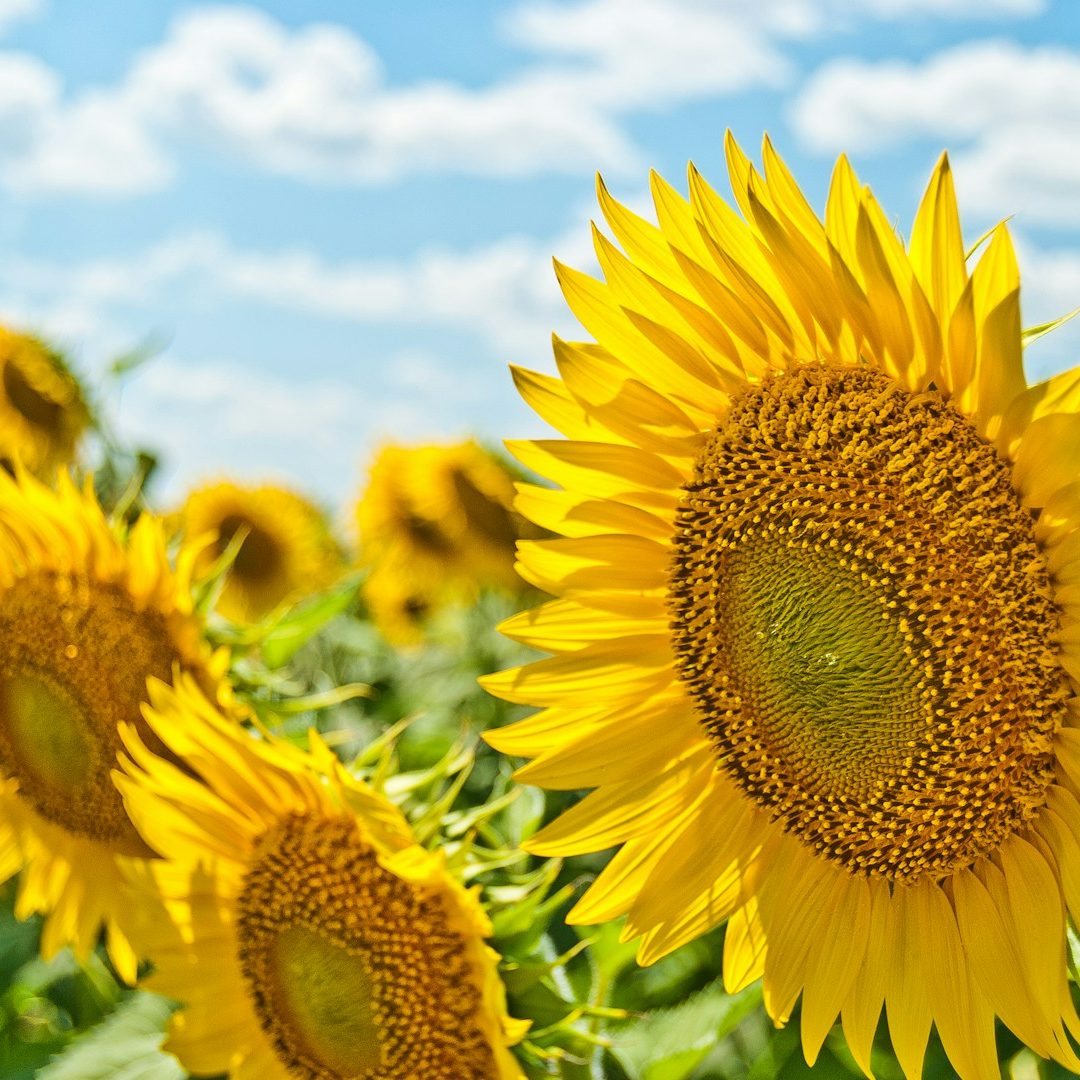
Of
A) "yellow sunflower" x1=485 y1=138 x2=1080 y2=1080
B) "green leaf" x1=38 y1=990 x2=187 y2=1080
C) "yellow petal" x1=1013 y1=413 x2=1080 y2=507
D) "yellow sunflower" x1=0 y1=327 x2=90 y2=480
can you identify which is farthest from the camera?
"yellow sunflower" x1=0 y1=327 x2=90 y2=480

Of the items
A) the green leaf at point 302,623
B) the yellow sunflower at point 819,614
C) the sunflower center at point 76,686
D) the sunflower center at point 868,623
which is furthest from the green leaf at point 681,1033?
the sunflower center at point 76,686

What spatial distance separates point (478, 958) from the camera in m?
2.16

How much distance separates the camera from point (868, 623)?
1.80 meters

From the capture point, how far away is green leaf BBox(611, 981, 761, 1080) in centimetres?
213

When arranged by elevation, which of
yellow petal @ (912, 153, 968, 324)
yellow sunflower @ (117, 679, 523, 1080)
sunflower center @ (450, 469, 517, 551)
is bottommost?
yellow sunflower @ (117, 679, 523, 1080)

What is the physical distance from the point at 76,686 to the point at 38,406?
8.40 ft

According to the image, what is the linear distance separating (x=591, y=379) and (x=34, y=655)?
4.91 feet

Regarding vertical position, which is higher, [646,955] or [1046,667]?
[1046,667]

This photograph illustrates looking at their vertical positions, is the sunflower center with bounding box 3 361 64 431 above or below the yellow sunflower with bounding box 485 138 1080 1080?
above

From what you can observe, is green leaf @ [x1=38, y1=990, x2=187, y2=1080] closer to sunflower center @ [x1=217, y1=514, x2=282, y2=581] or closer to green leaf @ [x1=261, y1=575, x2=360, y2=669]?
green leaf @ [x1=261, y1=575, x2=360, y2=669]

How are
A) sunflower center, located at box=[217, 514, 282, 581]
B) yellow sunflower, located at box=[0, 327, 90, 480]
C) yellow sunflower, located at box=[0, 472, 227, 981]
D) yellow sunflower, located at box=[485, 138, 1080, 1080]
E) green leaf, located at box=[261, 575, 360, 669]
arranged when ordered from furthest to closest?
sunflower center, located at box=[217, 514, 282, 581] < yellow sunflower, located at box=[0, 327, 90, 480] < yellow sunflower, located at box=[0, 472, 227, 981] < green leaf, located at box=[261, 575, 360, 669] < yellow sunflower, located at box=[485, 138, 1080, 1080]

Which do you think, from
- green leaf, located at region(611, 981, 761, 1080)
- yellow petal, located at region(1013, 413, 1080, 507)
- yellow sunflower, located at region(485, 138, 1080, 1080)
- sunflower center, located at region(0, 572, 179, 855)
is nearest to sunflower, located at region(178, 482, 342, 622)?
sunflower center, located at region(0, 572, 179, 855)

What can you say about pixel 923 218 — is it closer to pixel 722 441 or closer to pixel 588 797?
pixel 722 441

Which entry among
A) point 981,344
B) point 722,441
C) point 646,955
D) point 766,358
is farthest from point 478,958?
Answer: point 981,344
